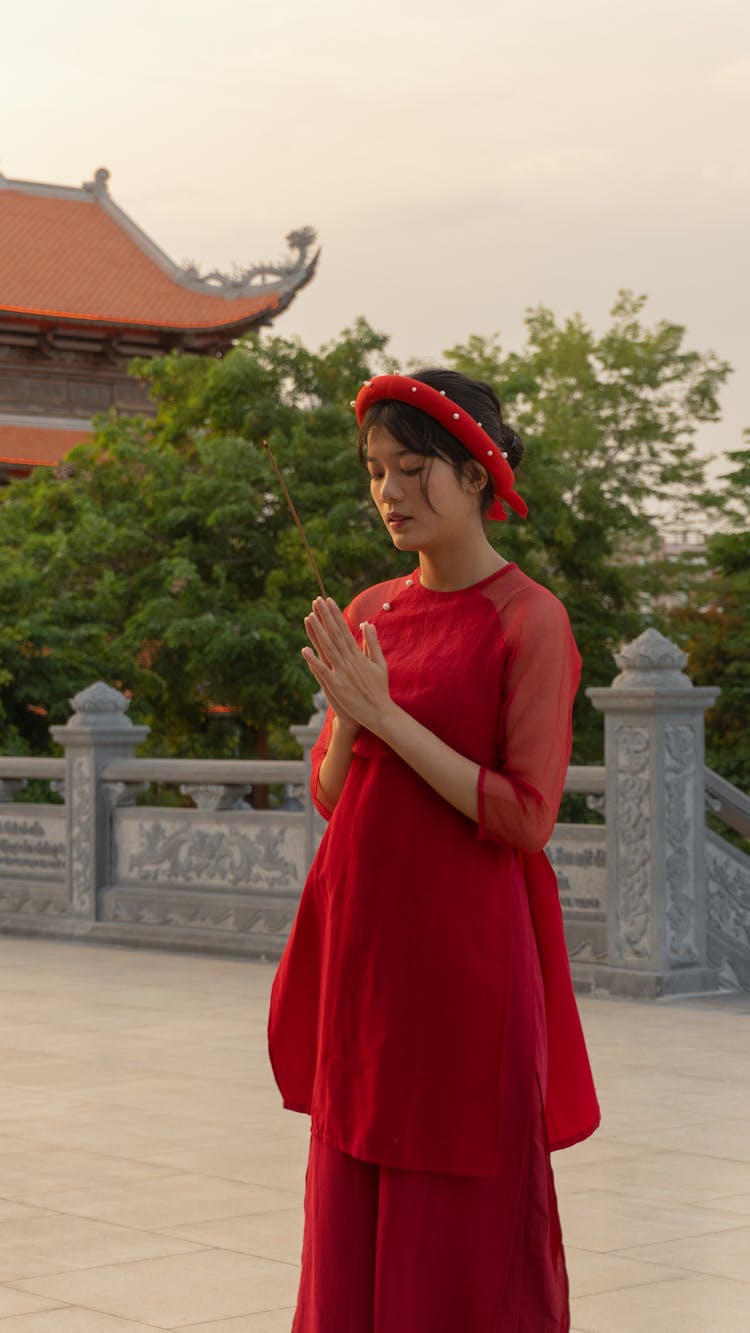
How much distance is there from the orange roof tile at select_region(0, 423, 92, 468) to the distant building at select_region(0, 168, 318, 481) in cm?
2

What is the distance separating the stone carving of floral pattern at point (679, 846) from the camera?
8297 mm

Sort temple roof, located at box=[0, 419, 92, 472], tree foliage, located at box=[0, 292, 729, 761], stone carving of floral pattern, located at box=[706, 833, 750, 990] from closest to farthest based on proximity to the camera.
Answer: stone carving of floral pattern, located at box=[706, 833, 750, 990] < tree foliage, located at box=[0, 292, 729, 761] < temple roof, located at box=[0, 419, 92, 472]

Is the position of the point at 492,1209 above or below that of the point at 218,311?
below

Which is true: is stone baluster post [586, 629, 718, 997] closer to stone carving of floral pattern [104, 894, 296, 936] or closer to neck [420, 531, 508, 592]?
stone carving of floral pattern [104, 894, 296, 936]

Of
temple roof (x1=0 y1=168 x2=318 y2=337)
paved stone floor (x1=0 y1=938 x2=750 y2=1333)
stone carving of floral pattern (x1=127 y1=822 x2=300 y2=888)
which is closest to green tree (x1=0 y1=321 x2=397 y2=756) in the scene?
stone carving of floral pattern (x1=127 y1=822 x2=300 y2=888)

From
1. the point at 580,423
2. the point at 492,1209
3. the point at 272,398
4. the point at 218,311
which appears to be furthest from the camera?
the point at 580,423

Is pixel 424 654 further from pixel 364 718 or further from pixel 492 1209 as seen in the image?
pixel 492 1209

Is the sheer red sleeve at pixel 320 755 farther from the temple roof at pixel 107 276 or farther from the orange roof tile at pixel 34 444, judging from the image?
the temple roof at pixel 107 276

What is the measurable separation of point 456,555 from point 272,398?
49.9ft

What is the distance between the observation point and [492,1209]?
2514 mm

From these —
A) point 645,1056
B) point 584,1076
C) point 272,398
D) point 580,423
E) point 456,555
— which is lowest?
point 645,1056

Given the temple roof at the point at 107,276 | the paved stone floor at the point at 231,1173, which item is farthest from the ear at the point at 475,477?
the temple roof at the point at 107,276

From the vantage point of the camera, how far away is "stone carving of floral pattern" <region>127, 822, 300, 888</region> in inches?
403

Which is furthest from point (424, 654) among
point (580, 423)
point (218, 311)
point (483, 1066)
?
point (580, 423)
